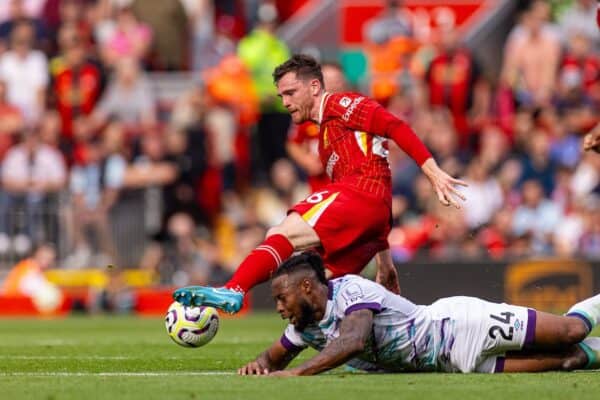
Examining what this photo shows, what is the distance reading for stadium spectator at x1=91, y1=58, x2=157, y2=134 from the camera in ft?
69.3

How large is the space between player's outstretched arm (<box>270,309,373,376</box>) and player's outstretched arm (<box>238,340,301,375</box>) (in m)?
0.40

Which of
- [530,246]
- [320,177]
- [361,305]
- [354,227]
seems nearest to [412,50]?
[530,246]

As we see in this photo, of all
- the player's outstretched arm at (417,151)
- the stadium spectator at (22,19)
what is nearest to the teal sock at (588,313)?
the player's outstretched arm at (417,151)

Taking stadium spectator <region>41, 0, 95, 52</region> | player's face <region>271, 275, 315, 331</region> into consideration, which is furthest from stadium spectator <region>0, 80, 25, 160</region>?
player's face <region>271, 275, 315, 331</region>

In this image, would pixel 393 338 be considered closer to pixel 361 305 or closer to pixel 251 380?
pixel 361 305

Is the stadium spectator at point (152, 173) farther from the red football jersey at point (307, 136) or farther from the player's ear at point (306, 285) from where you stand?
the player's ear at point (306, 285)

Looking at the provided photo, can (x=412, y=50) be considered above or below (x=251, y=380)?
above

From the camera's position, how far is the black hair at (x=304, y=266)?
8.73m

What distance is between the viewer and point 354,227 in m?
10.1

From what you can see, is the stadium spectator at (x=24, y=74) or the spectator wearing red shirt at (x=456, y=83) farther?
the stadium spectator at (x=24, y=74)

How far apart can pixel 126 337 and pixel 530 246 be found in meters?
6.98

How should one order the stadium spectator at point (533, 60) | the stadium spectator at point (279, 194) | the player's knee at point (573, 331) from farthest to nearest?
1. the stadium spectator at point (533, 60)
2. the stadium spectator at point (279, 194)
3. the player's knee at point (573, 331)

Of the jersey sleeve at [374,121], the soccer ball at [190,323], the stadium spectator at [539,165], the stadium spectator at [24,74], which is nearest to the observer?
the soccer ball at [190,323]

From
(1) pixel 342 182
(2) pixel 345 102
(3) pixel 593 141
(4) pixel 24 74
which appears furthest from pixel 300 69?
(4) pixel 24 74
